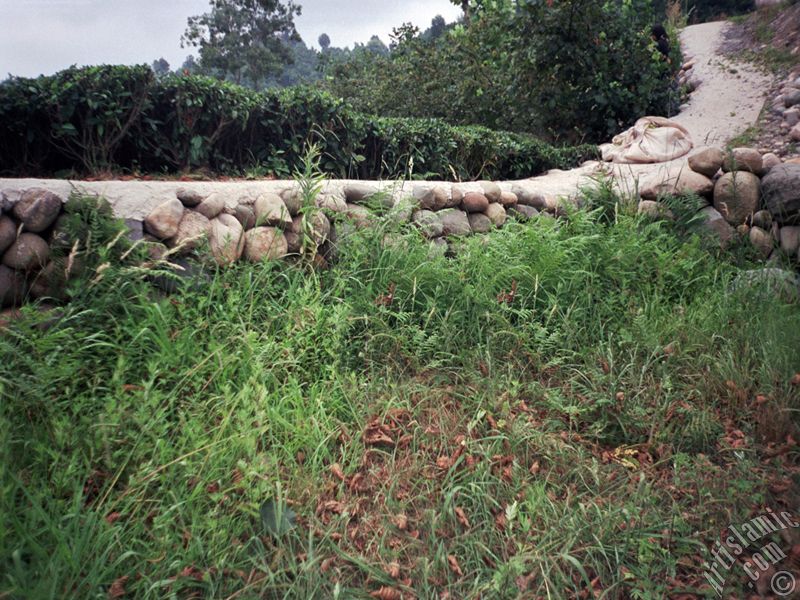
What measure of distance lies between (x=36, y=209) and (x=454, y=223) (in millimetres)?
2911

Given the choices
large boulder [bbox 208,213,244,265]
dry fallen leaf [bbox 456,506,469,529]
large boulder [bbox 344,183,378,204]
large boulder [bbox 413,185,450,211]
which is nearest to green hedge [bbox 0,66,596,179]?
large boulder [bbox 413,185,450,211]

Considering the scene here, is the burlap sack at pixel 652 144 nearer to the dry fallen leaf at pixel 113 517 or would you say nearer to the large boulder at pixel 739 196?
the large boulder at pixel 739 196

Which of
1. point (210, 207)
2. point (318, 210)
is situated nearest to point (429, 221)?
point (318, 210)

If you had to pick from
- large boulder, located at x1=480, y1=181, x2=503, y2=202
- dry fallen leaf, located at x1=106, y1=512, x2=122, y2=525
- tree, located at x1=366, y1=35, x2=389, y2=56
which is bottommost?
dry fallen leaf, located at x1=106, y1=512, x2=122, y2=525

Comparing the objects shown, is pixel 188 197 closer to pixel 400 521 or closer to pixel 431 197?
pixel 431 197

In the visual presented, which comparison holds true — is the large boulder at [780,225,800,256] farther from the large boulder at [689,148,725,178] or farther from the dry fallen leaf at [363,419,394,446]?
the dry fallen leaf at [363,419,394,446]

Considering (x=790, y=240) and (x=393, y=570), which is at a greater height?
(x=790, y=240)

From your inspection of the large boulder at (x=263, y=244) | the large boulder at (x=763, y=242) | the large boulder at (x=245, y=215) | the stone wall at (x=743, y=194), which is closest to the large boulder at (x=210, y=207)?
the large boulder at (x=245, y=215)

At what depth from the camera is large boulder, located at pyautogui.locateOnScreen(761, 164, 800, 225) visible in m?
4.68

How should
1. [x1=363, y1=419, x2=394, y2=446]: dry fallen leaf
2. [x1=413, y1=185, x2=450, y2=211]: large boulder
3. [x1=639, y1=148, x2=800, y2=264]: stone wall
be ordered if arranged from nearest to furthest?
[x1=363, y1=419, x2=394, y2=446]: dry fallen leaf → [x1=413, y1=185, x2=450, y2=211]: large boulder → [x1=639, y1=148, x2=800, y2=264]: stone wall

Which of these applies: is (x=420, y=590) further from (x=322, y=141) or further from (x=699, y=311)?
(x=322, y=141)

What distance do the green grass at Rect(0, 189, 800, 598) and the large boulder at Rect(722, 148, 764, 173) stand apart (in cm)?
159

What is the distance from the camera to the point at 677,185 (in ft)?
16.6

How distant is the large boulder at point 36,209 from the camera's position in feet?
9.95
